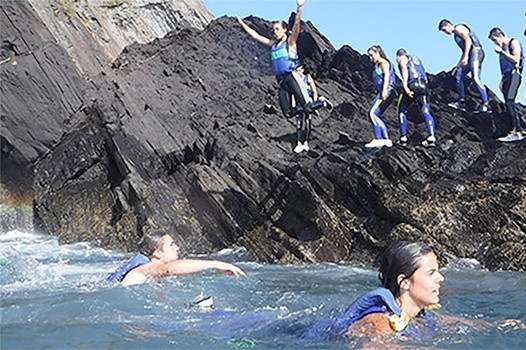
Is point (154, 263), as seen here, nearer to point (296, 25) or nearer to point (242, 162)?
point (296, 25)

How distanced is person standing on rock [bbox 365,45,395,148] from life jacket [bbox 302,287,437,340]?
31.7 ft

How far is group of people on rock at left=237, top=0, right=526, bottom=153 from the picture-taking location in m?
14.8

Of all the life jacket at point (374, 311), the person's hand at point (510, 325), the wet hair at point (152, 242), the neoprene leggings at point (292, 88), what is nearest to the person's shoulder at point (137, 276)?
the wet hair at point (152, 242)

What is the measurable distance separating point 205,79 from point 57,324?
18.0m

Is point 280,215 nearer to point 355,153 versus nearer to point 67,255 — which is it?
point 355,153

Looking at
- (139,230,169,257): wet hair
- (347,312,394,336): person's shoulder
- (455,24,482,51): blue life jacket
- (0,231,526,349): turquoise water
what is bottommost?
(0,231,526,349): turquoise water

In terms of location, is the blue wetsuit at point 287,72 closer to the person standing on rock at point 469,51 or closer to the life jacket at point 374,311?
the person standing on rock at point 469,51

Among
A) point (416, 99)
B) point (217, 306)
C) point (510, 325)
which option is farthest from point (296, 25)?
point (510, 325)

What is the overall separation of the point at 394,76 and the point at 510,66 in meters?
2.52

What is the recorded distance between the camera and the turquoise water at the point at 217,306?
237 inches

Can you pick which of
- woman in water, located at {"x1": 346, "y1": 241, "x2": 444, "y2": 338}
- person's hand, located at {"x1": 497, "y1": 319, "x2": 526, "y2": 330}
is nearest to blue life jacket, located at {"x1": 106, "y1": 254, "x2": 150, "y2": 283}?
woman in water, located at {"x1": 346, "y1": 241, "x2": 444, "y2": 338}

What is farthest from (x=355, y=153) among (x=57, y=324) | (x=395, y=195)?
(x=57, y=324)

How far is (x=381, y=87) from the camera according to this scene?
51.0ft

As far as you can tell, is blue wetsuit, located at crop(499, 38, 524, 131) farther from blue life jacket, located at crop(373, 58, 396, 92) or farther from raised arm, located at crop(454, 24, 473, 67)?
blue life jacket, located at crop(373, 58, 396, 92)
